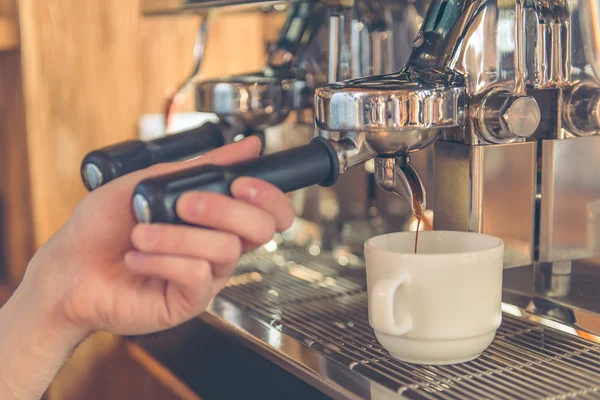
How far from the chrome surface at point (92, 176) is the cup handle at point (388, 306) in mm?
248

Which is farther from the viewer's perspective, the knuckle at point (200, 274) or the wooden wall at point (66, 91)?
the wooden wall at point (66, 91)

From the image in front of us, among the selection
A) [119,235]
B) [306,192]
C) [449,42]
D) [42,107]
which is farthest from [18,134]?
[449,42]

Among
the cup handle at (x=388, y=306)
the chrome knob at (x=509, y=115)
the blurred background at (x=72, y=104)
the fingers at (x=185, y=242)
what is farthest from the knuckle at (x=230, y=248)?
the blurred background at (x=72, y=104)

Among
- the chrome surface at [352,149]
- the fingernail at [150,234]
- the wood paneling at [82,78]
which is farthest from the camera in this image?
the wood paneling at [82,78]

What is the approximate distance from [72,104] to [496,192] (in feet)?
2.25

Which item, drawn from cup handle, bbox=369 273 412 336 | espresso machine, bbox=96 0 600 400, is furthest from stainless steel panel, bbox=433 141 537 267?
cup handle, bbox=369 273 412 336

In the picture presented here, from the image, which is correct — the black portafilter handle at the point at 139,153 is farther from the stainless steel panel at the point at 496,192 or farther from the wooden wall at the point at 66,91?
the wooden wall at the point at 66,91

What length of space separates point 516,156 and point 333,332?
0.20 meters

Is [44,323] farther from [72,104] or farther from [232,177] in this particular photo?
[72,104]

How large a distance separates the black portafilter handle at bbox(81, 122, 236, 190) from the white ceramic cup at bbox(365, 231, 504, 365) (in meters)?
0.22

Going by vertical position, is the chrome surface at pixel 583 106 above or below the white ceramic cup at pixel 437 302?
above

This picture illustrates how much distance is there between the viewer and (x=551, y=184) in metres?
0.62

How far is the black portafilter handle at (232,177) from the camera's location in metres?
0.44

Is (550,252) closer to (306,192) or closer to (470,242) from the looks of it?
(470,242)
